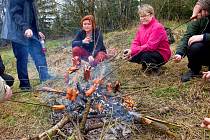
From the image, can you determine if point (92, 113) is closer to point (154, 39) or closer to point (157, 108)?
point (157, 108)

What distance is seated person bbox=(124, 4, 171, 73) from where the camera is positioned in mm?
4648

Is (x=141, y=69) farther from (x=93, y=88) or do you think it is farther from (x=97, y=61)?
(x=93, y=88)

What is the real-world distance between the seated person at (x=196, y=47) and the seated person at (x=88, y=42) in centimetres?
114

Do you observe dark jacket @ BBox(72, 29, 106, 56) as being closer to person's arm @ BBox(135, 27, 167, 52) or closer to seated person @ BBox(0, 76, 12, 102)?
person's arm @ BBox(135, 27, 167, 52)

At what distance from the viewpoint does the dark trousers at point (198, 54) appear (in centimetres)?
416

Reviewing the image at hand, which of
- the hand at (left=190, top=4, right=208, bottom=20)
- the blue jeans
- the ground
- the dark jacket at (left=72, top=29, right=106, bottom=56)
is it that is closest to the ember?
the ground

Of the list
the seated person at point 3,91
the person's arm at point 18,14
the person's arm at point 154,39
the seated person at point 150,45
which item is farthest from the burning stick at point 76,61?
the seated person at point 3,91

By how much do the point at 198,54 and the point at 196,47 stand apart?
91mm

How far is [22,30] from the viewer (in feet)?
14.8

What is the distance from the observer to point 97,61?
190 inches

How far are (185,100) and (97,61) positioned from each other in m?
1.50

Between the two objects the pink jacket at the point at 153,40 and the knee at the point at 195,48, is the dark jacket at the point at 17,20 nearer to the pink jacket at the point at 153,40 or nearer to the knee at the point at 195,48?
the pink jacket at the point at 153,40

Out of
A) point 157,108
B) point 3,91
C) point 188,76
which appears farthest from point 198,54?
point 3,91

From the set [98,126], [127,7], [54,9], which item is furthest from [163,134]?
[54,9]
